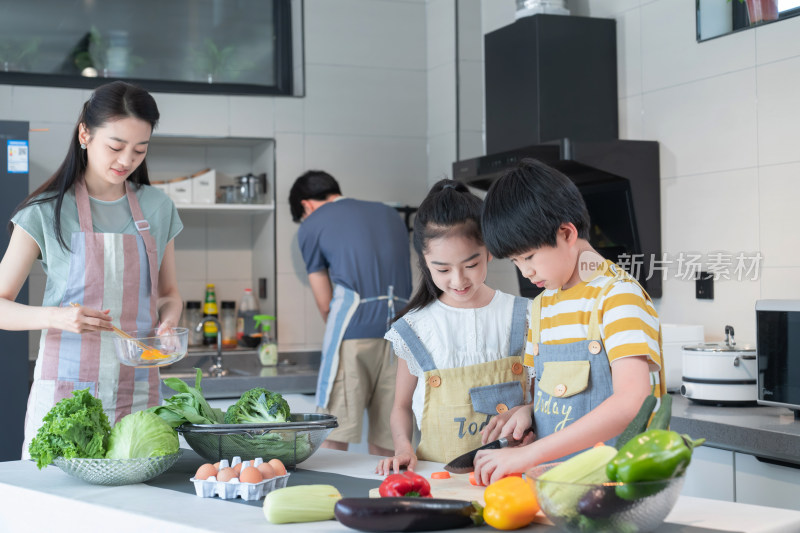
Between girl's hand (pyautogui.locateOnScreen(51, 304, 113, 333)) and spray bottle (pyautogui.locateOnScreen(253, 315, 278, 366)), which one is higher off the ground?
girl's hand (pyautogui.locateOnScreen(51, 304, 113, 333))

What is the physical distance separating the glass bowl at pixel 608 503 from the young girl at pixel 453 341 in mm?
686

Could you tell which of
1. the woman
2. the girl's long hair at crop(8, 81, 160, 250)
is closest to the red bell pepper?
the woman

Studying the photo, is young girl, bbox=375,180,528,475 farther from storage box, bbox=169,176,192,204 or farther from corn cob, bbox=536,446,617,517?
storage box, bbox=169,176,192,204

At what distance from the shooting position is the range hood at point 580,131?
2863 millimetres

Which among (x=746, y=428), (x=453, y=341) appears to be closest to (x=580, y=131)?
(x=746, y=428)

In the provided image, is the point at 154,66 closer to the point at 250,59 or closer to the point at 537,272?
the point at 250,59

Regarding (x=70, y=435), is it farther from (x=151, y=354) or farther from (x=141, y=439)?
(x=151, y=354)

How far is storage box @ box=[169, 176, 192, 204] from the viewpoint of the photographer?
3742 mm

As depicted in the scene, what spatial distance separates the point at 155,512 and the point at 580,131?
2.24 m

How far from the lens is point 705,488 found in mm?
2174

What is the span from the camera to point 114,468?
139 cm

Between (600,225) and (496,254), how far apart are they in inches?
65.9

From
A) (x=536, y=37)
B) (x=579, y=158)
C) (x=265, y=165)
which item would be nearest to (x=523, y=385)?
(x=579, y=158)

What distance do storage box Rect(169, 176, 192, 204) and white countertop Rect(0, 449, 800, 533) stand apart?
2.28 metres
